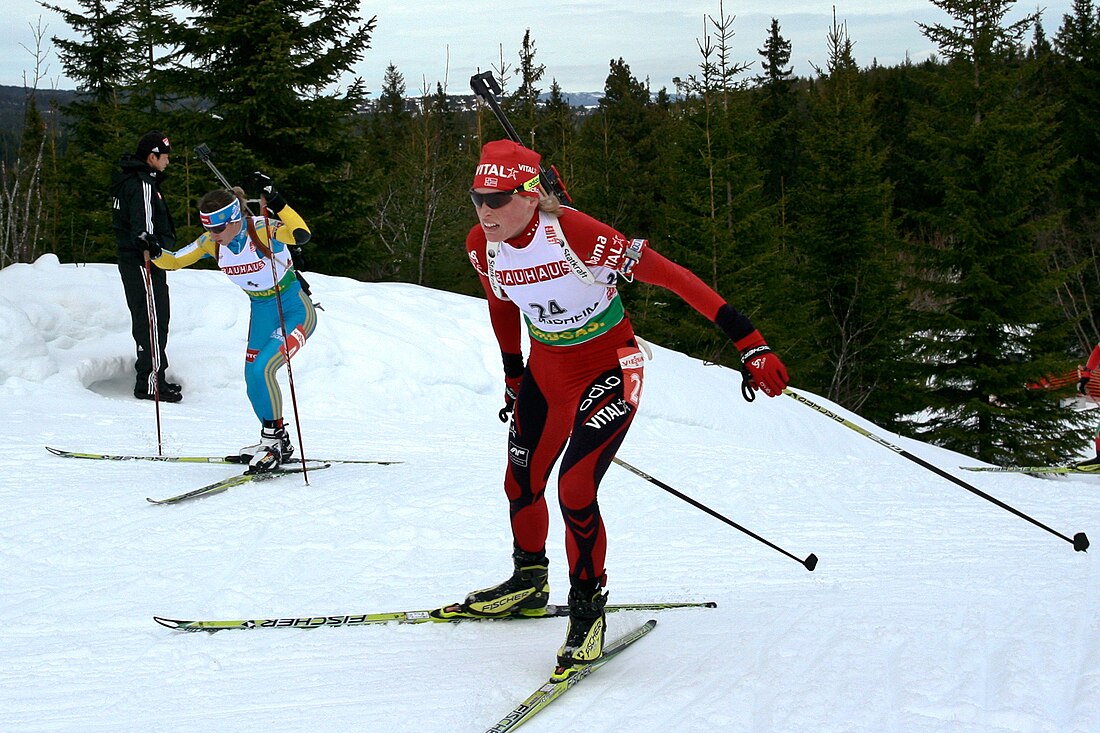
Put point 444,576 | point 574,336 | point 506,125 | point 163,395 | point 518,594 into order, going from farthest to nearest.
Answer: point 163,395
point 444,576
point 506,125
point 518,594
point 574,336

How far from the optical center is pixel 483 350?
446 inches

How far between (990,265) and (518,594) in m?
16.8

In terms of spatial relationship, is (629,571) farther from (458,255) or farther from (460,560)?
(458,255)

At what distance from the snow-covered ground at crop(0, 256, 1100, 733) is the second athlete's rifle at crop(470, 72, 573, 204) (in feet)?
6.57

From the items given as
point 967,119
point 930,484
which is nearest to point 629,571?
point 930,484

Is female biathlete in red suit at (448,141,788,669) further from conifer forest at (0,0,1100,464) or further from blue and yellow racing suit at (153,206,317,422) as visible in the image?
conifer forest at (0,0,1100,464)

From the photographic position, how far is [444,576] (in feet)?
15.1

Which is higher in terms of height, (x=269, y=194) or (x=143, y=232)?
(x=269, y=194)

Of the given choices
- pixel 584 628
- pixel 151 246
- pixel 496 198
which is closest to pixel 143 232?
pixel 151 246

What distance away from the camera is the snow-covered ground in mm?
2939

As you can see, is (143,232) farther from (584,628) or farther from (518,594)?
(584,628)

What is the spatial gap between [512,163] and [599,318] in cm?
71

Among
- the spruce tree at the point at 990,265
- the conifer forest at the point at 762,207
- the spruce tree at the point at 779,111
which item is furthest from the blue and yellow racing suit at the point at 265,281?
the spruce tree at the point at 779,111

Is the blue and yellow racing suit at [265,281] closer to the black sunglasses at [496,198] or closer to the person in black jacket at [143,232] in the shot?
the person in black jacket at [143,232]
